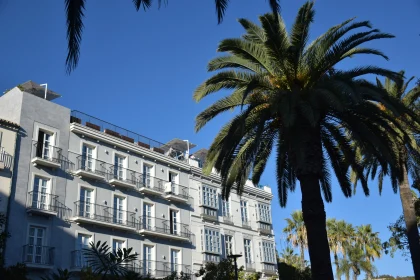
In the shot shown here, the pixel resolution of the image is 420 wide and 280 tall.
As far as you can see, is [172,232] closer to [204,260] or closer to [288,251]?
[204,260]

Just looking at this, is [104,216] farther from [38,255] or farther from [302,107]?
[302,107]

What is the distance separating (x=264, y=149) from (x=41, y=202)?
48.1ft

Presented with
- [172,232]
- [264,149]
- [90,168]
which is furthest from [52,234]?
[264,149]

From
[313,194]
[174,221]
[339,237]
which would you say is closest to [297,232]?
[339,237]

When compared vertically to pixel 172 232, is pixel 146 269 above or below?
below

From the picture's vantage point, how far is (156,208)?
3528 cm

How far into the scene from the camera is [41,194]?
28.6 m

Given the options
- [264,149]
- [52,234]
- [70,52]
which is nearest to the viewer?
[70,52]

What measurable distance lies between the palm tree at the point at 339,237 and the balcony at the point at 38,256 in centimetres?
3329

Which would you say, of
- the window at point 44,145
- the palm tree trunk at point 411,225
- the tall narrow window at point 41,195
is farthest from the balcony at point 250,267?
the window at point 44,145

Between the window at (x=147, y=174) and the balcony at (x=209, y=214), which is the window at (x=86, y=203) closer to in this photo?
the window at (x=147, y=174)

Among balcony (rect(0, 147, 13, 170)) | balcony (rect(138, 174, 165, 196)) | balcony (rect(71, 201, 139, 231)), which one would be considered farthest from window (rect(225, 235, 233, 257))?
balcony (rect(0, 147, 13, 170))

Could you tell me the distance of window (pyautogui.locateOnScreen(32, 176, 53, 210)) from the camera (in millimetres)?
28144

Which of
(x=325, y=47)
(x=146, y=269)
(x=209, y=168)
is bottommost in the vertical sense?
(x=146, y=269)
